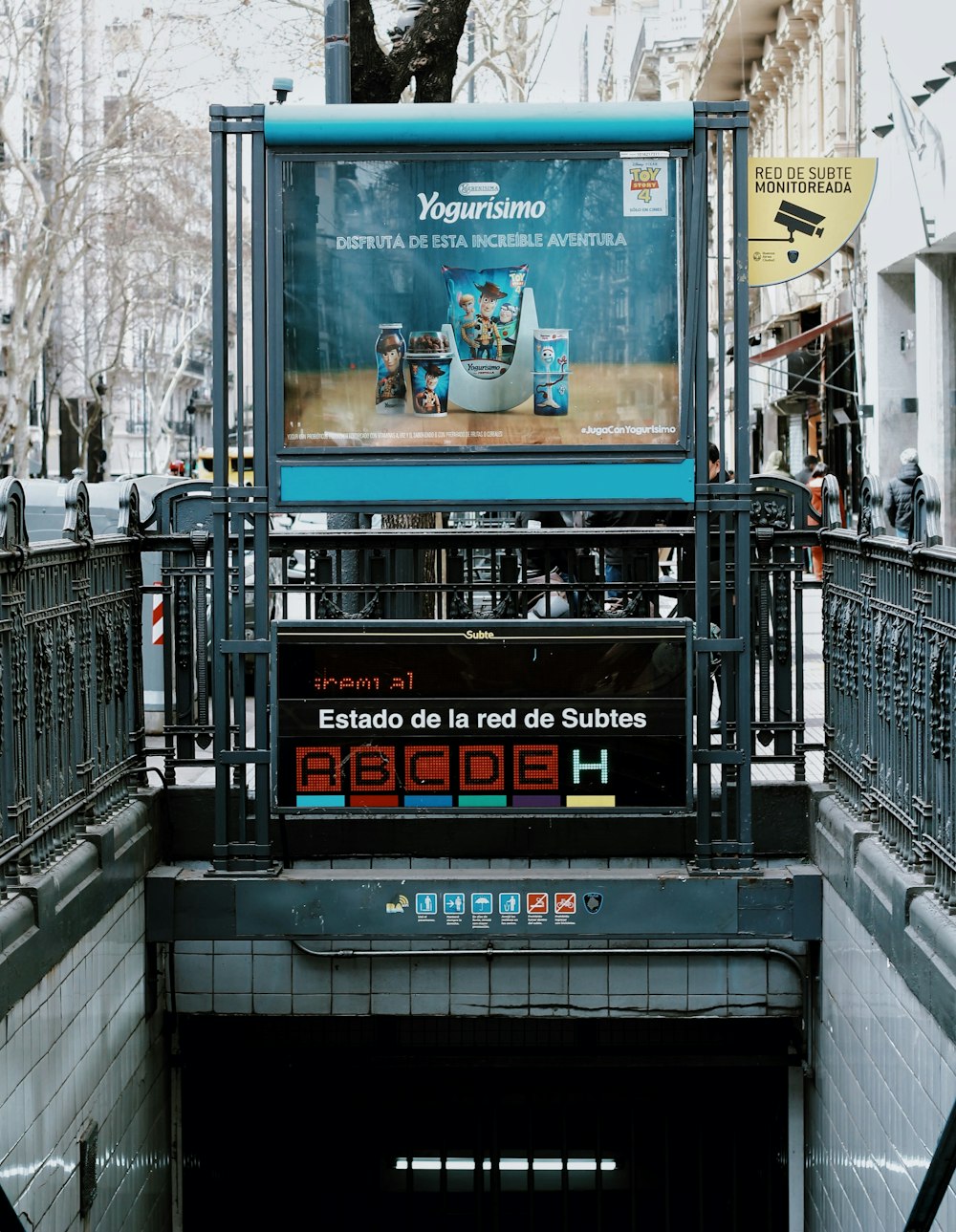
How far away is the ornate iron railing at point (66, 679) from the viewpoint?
5535 mm

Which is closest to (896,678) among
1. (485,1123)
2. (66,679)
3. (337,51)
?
(66,679)

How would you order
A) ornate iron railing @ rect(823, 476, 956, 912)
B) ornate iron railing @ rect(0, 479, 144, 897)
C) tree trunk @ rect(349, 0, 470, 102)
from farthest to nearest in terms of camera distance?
1. tree trunk @ rect(349, 0, 470, 102)
2. ornate iron railing @ rect(0, 479, 144, 897)
3. ornate iron railing @ rect(823, 476, 956, 912)

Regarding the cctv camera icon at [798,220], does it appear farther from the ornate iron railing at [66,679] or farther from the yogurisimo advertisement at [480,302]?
the ornate iron railing at [66,679]

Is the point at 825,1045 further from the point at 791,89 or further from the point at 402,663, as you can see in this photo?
the point at 791,89

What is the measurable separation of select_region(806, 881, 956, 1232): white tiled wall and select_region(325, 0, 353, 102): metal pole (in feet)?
17.1

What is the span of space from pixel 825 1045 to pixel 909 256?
53.7 feet

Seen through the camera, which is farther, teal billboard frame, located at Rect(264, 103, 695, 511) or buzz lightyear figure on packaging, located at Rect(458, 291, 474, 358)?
buzz lightyear figure on packaging, located at Rect(458, 291, 474, 358)

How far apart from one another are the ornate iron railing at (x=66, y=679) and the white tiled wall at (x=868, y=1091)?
292 cm

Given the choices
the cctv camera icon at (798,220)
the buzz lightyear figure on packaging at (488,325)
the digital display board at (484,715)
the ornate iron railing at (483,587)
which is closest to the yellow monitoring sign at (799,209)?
the cctv camera icon at (798,220)

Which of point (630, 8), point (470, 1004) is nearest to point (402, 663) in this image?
point (470, 1004)

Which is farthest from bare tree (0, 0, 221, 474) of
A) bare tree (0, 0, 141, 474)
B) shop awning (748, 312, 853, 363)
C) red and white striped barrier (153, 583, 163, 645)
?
red and white striped barrier (153, 583, 163, 645)

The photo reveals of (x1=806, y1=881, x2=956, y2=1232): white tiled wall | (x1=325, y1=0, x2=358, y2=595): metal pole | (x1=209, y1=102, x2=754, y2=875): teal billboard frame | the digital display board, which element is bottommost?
(x1=806, y1=881, x2=956, y2=1232): white tiled wall

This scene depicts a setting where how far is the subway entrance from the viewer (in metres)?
8.05

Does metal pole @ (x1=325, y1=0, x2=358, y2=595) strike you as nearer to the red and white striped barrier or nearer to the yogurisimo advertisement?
the red and white striped barrier
